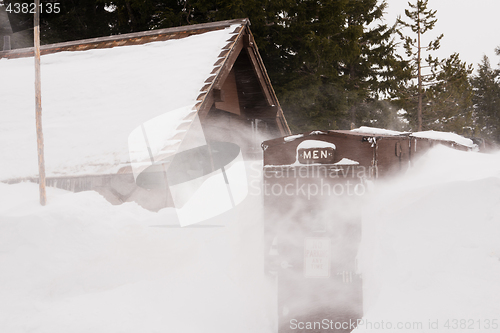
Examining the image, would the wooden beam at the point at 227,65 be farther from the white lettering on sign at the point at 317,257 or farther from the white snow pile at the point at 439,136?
the white lettering on sign at the point at 317,257

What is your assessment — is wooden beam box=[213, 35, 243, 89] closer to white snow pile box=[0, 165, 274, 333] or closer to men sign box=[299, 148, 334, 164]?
white snow pile box=[0, 165, 274, 333]

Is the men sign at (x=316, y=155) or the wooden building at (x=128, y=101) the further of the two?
the wooden building at (x=128, y=101)

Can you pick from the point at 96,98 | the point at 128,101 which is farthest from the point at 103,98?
the point at 128,101

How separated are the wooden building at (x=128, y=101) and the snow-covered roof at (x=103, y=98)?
0.02m

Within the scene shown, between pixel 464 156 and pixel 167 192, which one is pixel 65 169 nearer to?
pixel 167 192

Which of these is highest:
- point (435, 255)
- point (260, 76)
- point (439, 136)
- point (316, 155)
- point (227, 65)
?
point (260, 76)

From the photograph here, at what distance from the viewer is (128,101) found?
6.93 meters

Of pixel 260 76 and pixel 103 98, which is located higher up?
pixel 260 76

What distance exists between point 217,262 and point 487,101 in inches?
1626

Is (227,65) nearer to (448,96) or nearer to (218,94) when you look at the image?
(218,94)

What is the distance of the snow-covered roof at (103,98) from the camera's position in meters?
5.93

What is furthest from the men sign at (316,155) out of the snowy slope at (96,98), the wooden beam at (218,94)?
the wooden beam at (218,94)

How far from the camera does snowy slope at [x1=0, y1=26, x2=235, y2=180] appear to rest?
6000 millimetres

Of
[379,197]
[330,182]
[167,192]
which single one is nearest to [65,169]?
[167,192]
